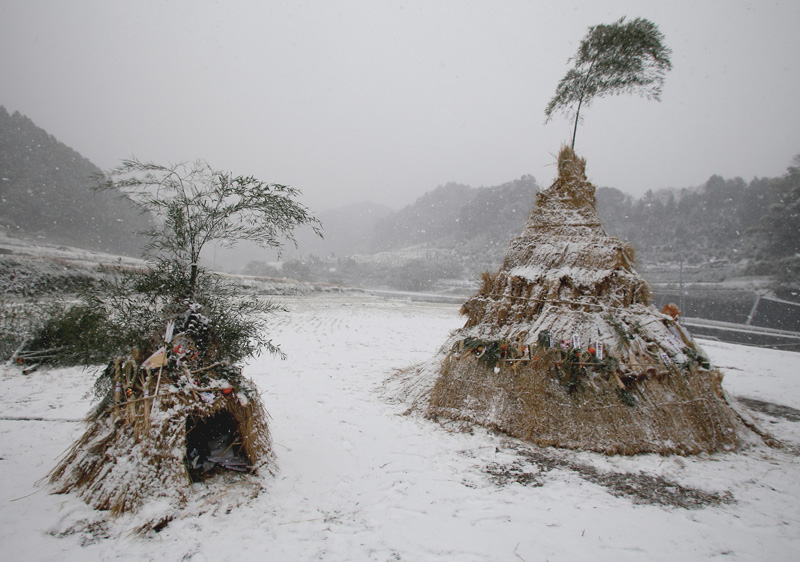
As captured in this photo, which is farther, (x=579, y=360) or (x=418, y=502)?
(x=579, y=360)

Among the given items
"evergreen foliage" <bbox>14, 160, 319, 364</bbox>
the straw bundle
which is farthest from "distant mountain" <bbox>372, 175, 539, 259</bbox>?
the straw bundle

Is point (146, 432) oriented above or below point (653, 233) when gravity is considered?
below

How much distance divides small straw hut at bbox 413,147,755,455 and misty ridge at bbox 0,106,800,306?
1.81 meters

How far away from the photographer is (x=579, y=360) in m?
4.28

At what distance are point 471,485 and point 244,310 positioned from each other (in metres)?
3.01

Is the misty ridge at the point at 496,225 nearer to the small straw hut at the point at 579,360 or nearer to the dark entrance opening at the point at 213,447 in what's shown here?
the small straw hut at the point at 579,360

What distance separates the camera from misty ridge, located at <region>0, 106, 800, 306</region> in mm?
28922

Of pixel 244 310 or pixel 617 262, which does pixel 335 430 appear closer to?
pixel 244 310

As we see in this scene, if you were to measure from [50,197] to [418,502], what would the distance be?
202 ft

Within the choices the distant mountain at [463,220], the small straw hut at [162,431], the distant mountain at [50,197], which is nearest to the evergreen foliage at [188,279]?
the small straw hut at [162,431]

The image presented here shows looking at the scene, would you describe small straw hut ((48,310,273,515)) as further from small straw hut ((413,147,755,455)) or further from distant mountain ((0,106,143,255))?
distant mountain ((0,106,143,255))

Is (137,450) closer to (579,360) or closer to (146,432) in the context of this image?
(146,432)

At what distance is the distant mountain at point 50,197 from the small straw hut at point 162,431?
4779cm

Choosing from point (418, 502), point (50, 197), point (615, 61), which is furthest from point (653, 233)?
point (50, 197)
